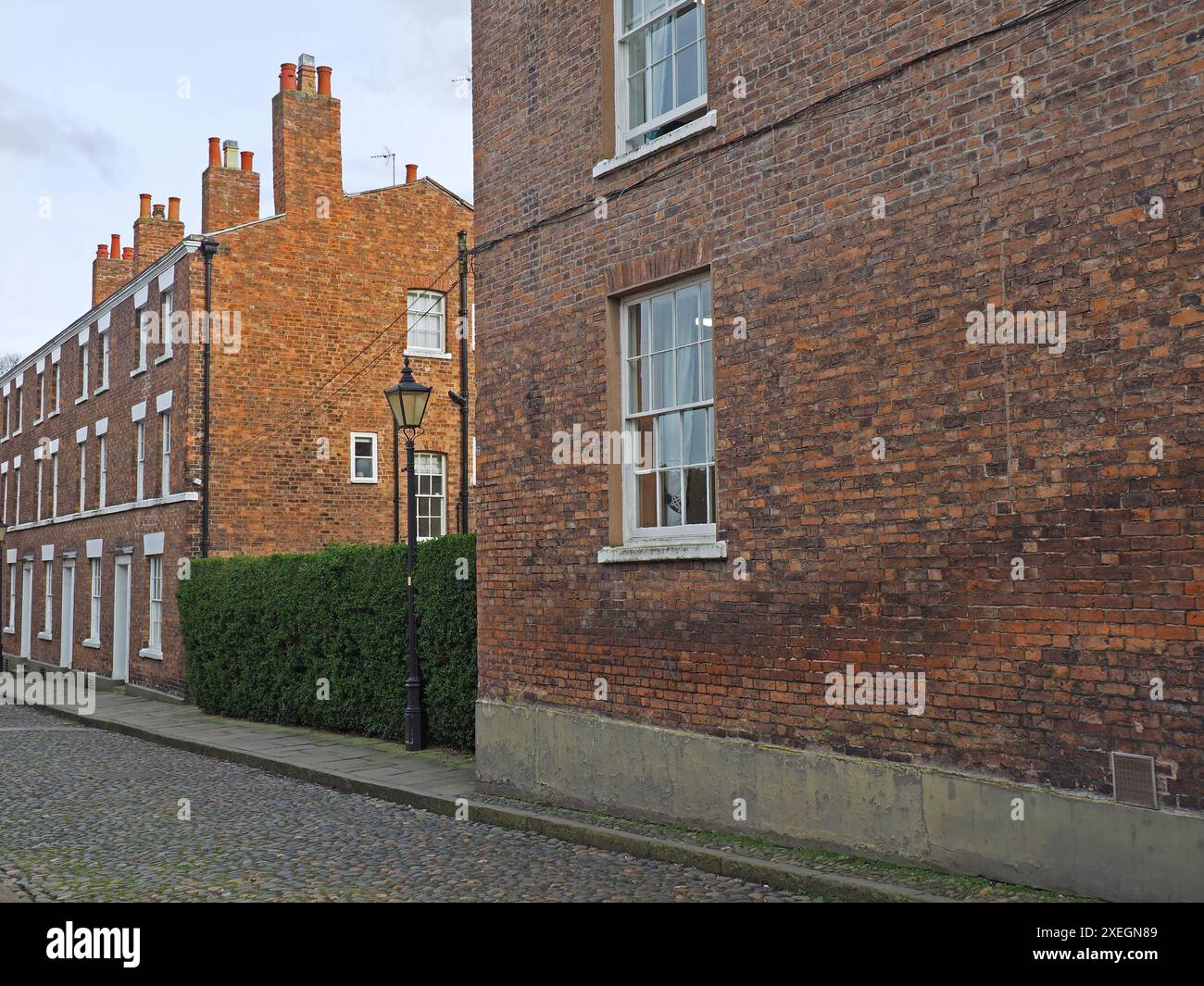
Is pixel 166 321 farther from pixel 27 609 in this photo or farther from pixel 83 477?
pixel 27 609

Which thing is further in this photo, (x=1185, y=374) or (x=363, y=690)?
(x=363, y=690)

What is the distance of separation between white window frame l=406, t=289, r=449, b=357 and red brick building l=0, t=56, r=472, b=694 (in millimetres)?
37

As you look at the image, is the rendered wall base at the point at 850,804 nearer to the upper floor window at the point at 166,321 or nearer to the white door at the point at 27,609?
the upper floor window at the point at 166,321

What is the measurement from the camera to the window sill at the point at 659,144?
8.99 meters

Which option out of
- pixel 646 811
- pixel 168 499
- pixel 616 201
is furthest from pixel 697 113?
pixel 168 499

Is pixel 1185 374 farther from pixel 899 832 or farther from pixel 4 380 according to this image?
pixel 4 380

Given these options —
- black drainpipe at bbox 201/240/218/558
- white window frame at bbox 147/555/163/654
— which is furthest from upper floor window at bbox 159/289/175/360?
white window frame at bbox 147/555/163/654

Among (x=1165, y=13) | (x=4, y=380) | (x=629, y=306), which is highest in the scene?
(x=4, y=380)

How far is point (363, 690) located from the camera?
50.1ft

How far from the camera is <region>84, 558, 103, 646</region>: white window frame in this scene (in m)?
27.3

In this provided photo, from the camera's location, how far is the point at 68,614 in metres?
30.3

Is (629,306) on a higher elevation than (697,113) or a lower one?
lower

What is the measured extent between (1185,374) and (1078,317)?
0.72 m
